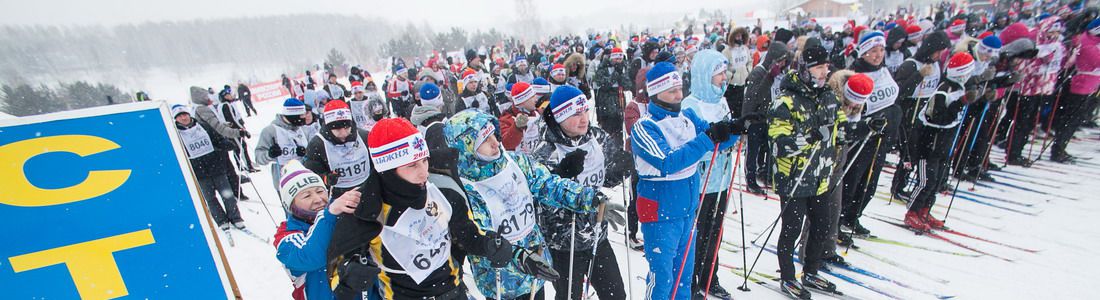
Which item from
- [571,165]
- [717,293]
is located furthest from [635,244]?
[571,165]

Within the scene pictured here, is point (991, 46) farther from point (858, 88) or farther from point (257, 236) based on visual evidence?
point (257, 236)

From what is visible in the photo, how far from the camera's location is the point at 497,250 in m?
2.38

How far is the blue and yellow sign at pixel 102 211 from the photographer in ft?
4.87

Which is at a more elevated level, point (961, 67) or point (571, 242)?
point (961, 67)

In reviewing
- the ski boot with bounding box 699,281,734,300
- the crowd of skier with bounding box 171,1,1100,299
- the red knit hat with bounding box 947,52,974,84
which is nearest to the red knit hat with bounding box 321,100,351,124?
the crowd of skier with bounding box 171,1,1100,299

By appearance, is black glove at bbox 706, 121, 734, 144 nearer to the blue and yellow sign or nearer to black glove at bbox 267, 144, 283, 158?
the blue and yellow sign

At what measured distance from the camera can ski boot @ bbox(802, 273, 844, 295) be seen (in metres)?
3.92

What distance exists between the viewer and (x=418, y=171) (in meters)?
2.09

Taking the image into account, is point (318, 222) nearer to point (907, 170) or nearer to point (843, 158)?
point (843, 158)

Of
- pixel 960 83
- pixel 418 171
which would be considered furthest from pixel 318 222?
pixel 960 83

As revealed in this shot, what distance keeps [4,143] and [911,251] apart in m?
6.27

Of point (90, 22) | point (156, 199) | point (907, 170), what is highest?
point (90, 22)

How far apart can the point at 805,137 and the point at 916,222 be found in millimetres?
2753

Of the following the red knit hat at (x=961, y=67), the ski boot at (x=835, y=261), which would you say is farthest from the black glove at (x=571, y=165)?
the red knit hat at (x=961, y=67)
